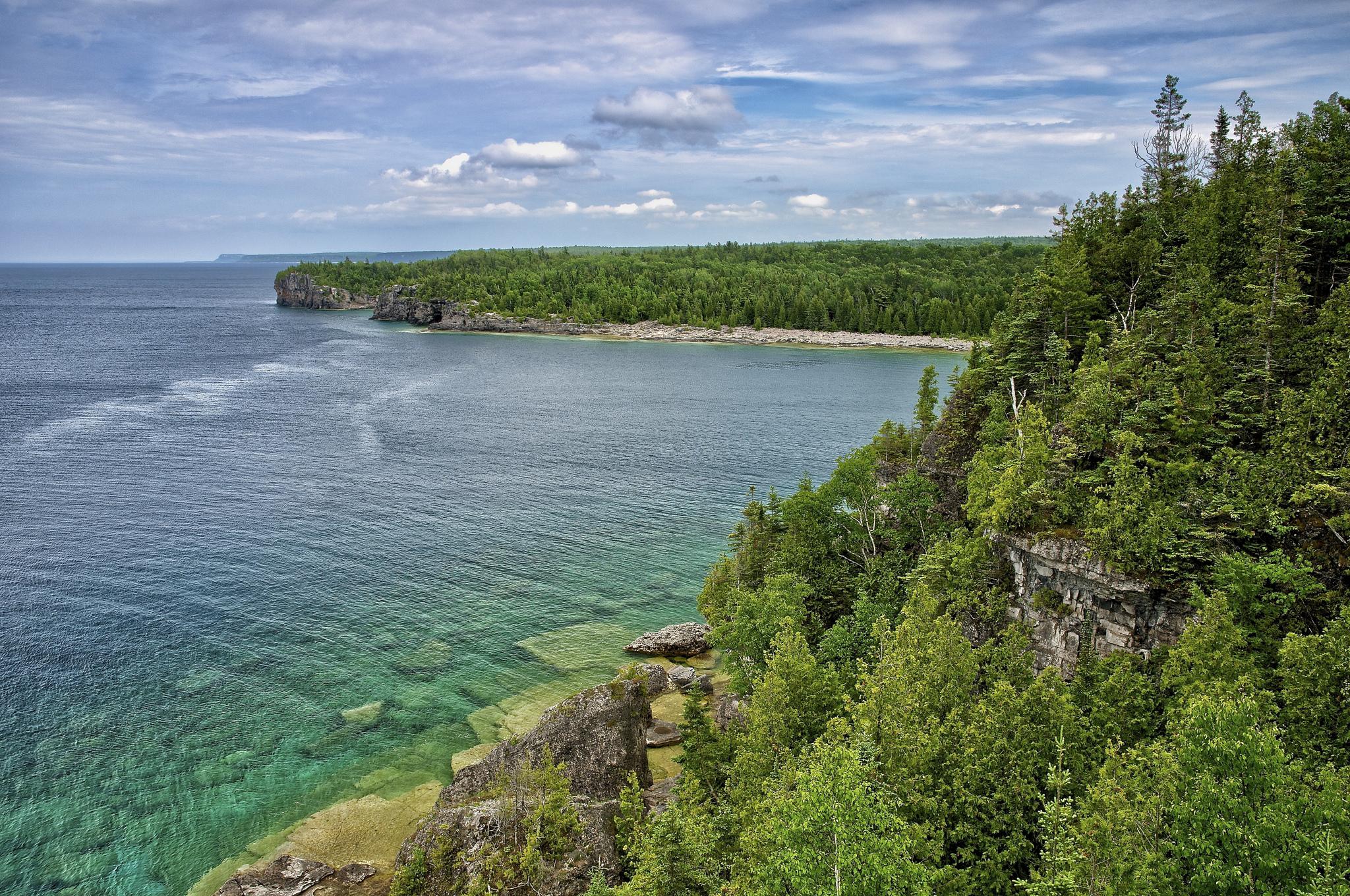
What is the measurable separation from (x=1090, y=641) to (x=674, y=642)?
81.9ft

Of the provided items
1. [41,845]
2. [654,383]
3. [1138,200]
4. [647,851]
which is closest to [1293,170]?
[1138,200]

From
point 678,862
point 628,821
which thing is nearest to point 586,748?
point 628,821

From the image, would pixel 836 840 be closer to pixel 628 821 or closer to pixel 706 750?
pixel 628 821

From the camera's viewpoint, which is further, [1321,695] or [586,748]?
[586,748]

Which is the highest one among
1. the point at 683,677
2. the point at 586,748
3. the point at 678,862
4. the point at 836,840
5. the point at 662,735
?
the point at 836,840

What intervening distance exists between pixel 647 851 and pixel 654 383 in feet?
417

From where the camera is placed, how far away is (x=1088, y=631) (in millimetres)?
33250

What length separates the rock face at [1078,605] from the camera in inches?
1241

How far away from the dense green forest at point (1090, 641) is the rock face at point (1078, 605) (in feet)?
2.50

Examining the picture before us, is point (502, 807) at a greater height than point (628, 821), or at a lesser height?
greater

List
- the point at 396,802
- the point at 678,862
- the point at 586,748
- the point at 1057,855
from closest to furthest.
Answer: the point at 1057,855, the point at 678,862, the point at 586,748, the point at 396,802

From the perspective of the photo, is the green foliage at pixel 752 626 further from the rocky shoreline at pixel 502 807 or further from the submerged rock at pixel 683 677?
the submerged rock at pixel 683 677

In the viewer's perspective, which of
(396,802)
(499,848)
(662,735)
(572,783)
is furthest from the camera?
(662,735)

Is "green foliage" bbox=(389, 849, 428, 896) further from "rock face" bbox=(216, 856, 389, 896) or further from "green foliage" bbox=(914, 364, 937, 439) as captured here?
"green foliage" bbox=(914, 364, 937, 439)
